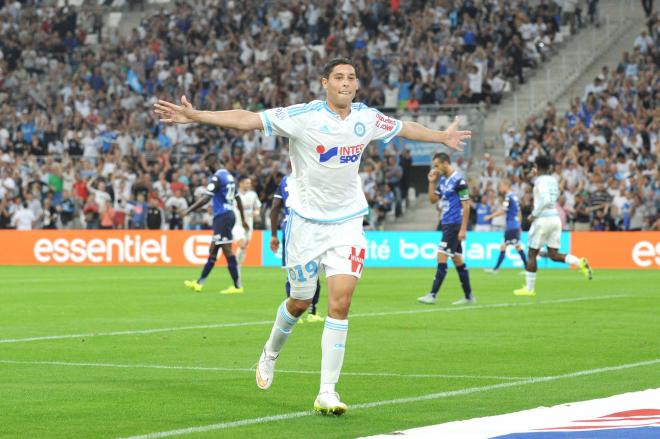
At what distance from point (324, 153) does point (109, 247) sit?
28968 mm

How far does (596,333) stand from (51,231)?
25179mm

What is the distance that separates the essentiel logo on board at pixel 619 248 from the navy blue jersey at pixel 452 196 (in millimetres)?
14400

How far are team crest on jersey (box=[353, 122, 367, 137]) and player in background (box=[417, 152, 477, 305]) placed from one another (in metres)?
11.0

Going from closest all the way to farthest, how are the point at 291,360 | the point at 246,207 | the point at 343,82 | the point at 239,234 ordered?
the point at 343,82, the point at 291,360, the point at 239,234, the point at 246,207

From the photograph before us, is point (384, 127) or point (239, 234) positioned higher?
point (384, 127)

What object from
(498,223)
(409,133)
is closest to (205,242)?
(498,223)

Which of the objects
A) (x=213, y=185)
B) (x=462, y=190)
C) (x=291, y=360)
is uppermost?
(x=462, y=190)

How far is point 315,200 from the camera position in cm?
967

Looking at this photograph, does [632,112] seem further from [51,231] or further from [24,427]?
[24,427]

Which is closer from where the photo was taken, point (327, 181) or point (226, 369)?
point (327, 181)

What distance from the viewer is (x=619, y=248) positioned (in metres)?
34.8

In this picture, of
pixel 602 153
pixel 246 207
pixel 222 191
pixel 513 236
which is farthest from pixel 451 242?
pixel 602 153

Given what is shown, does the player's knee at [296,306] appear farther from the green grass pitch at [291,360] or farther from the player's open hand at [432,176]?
the player's open hand at [432,176]

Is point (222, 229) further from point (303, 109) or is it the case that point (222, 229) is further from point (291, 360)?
point (303, 109)
